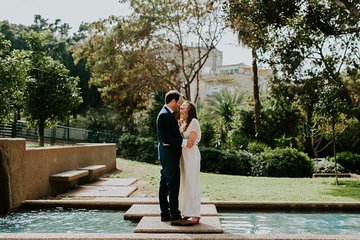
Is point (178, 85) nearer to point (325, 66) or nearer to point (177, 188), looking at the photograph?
point (325, 66)

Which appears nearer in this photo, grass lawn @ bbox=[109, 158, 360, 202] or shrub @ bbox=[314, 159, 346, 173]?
grass lawn @ bbox=[109, 158, 360, 202]

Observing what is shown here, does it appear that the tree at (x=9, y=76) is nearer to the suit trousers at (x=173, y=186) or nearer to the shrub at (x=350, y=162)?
the suit trousers at (x=173, y=186)

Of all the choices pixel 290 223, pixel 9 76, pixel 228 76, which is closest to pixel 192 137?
pixel 290 223

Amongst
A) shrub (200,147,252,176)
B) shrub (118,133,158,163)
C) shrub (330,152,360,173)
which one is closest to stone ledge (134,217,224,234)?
shrub (200,147,252,176)

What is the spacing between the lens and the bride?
22.5 feet

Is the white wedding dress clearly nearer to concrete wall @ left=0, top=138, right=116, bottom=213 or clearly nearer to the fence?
concrete wall @ left=0, top=138, right=116, bottom=213

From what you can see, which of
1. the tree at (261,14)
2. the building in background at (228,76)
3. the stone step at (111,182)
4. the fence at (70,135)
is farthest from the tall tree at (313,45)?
the building in background at (228,76)

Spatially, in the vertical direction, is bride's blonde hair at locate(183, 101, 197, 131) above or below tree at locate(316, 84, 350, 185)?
below

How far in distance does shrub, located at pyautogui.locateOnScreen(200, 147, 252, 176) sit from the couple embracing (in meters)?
16.6

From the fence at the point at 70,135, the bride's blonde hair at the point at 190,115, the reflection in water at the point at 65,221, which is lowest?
the reflection in water at the point at 65,221

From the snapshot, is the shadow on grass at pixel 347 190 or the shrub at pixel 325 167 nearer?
the shadow on grass at pixel 347 190

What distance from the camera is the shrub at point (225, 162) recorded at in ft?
76.8

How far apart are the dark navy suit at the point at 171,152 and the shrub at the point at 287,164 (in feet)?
51.8

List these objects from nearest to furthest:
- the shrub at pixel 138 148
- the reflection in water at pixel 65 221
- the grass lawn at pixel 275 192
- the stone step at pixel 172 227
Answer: the stone step at pixel 172 227 < the reflection in water at pixel 65 221 < the grass lawn at pixel 275 192 < the shrub at pixel 138 148
